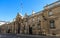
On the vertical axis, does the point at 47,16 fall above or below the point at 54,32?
above

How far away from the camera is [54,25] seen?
1383 inches

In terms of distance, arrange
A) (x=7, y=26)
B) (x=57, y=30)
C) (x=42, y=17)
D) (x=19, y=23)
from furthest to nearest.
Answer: (x=7, y=26) < (x=19, y=23) < (x=42, y=17) < (x=57, y=30)

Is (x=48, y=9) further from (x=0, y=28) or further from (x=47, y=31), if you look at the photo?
(x=0, y=28)

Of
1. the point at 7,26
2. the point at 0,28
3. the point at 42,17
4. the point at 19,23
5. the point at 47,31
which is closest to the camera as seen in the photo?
the point at 47,31

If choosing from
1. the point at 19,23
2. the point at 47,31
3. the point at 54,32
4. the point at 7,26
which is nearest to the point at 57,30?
the point at 54,32

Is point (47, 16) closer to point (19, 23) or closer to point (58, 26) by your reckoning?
point (58, 26)

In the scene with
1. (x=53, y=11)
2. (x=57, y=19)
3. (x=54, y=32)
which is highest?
(x=53, y=11)

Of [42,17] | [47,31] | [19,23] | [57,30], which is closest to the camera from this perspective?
[57,30]

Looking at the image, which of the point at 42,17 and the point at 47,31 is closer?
the point at 47,31

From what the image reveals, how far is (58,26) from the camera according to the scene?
111ft

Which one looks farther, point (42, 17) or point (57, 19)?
point (42, 17)

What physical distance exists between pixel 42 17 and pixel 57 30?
8.12 meters

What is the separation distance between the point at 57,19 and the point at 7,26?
4435 centimetres

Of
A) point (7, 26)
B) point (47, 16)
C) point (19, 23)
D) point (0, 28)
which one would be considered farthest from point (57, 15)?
point (0, 28)
